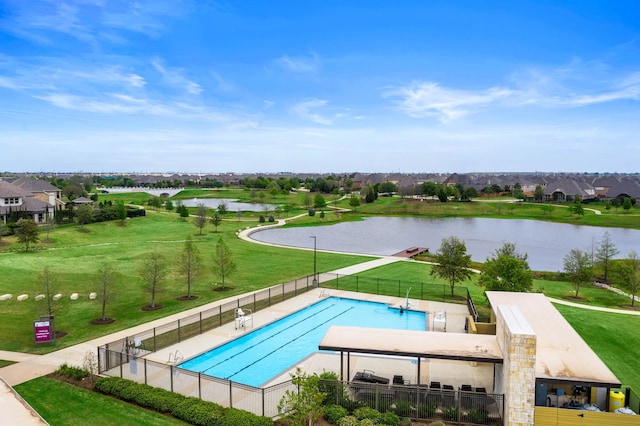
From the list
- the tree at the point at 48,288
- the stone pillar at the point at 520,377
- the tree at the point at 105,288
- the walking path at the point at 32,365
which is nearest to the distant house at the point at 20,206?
the tree at the point at 48,288

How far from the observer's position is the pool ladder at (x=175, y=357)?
21177 mm

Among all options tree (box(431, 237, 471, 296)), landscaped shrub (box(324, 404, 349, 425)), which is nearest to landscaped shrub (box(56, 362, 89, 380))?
landscaped shrub (box(324, 404, 349, 425))

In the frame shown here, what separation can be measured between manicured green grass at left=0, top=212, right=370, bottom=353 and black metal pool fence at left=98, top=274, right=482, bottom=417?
10.1 ft

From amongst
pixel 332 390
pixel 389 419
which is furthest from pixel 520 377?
pixel 332 390

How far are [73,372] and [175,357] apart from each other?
4196 mm

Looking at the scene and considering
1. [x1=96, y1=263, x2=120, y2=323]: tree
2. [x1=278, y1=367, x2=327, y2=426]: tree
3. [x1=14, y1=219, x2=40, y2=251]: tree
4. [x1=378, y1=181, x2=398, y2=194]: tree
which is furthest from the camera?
[x1=378, y1=181, x2=398, y2=194]: tree

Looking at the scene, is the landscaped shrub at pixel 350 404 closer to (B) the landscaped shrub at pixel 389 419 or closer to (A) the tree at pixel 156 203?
(B) the landscaped shrub at pixel 389 419

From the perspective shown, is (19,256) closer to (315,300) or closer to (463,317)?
(315,300)

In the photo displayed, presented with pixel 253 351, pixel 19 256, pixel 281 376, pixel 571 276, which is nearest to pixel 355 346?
pixel 281 376

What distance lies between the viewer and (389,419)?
1526 cm

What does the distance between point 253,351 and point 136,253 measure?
101 feet

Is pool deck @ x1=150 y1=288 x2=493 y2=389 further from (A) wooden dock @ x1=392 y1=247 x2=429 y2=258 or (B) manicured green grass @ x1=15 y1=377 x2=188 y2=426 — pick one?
(A) wooden dock @ x1=392 y1=247 x2=429 y2=258

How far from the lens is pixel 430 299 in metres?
33.6

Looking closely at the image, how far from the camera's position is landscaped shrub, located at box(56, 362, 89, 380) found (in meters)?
19.1
